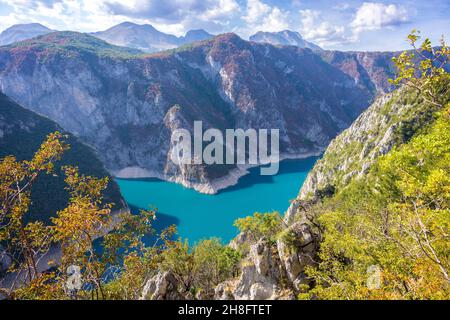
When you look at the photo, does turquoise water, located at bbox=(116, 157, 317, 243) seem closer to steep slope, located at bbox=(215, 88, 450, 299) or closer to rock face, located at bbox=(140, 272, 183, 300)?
steep slope, located at bbox=(215, 88, 450, 299)

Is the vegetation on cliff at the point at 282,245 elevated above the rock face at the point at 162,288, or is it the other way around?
the vegetation on cliff at the point at 282,245

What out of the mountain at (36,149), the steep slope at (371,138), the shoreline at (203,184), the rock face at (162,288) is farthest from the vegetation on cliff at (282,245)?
the shoreline at (203,184)

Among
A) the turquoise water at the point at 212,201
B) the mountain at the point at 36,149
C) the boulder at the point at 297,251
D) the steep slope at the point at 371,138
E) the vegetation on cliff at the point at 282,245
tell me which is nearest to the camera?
the vegetation on cliff at the point at 282,245

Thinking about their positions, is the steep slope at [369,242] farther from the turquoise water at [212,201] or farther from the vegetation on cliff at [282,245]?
the turquoise water at [212,201]

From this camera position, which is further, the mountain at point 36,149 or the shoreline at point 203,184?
the shoreline at point 203,184

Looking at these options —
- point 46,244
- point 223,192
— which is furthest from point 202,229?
point 46,244

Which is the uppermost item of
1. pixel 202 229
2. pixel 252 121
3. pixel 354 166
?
pixel 252 121
